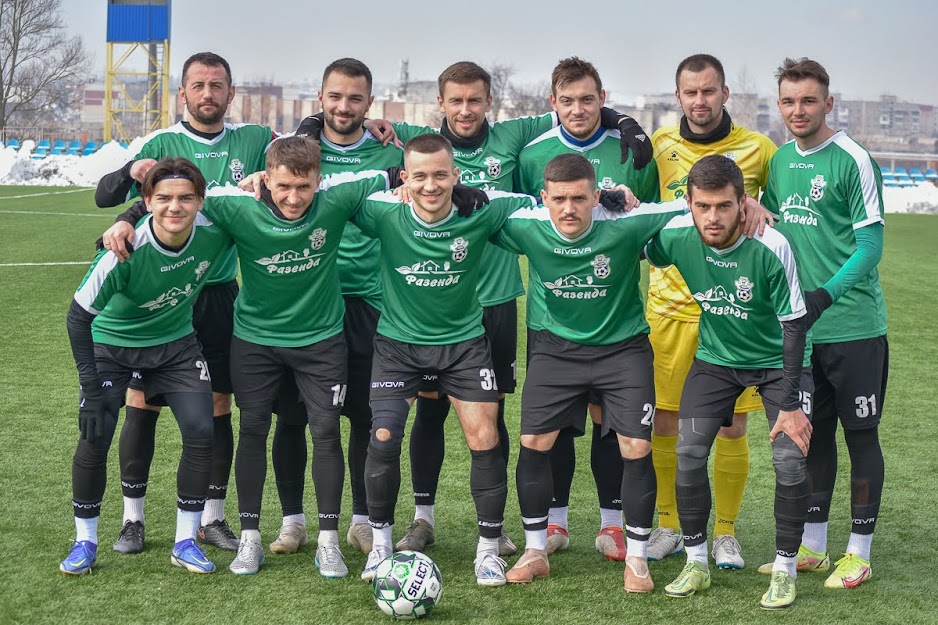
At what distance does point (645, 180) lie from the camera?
17.6 ft

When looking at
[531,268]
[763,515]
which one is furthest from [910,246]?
Answer: [531,268]

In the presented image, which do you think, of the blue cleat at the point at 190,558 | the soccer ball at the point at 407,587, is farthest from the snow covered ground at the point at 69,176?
the soccer ball at the point at 407,587

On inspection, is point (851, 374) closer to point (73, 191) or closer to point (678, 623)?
point (678, 623)

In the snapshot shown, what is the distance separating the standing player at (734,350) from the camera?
14.8 feet

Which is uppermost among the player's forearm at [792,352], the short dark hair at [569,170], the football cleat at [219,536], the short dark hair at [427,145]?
the short dark hair at [427,145]

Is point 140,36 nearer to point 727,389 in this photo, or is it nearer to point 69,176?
point 69,176

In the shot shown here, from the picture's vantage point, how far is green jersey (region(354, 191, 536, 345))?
483cm

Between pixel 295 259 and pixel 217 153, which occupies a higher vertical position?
pixel 217 153

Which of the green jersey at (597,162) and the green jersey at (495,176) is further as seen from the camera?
the green jersey at (495,176)

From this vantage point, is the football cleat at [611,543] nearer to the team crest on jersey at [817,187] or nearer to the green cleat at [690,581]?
the green cleat at [690,581]

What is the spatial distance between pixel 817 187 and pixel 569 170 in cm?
114

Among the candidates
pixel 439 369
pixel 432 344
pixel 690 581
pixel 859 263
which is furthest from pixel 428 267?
pixel 859 263

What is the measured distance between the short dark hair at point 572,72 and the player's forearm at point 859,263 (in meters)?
1.41

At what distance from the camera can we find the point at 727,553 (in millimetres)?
5098
